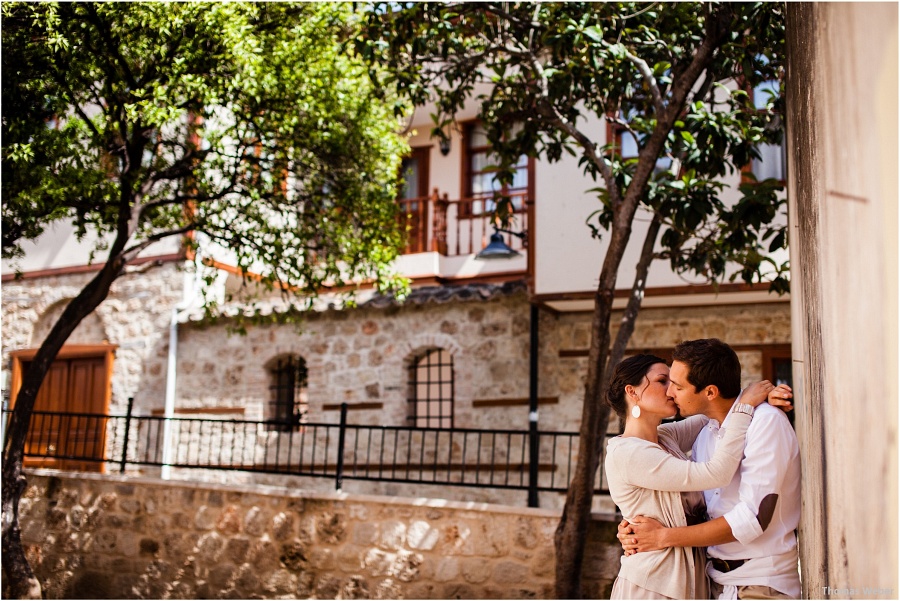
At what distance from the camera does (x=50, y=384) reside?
574 inches

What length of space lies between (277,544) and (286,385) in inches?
182

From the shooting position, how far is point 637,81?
846 centimetres

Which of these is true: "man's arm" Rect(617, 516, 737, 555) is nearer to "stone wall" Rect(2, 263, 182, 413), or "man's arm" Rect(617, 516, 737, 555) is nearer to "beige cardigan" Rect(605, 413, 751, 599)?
"beige cardigan" Rect(605, 413, 751, 599)

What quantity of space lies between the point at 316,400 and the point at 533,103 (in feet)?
19.4

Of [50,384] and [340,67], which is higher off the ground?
[340,67]

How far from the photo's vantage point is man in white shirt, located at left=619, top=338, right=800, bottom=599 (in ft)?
8.72

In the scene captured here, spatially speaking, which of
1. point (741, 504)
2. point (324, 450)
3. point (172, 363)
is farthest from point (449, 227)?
point (741, 504)

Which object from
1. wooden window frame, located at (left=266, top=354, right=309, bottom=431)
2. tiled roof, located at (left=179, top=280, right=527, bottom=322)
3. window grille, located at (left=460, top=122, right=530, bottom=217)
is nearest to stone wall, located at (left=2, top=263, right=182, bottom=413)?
tiled roof, located at (left=179, top=280, right=527, bottom=322)

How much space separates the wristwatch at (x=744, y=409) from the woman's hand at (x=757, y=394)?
0.01 meters

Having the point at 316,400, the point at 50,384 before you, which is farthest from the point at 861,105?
the point at 50,384

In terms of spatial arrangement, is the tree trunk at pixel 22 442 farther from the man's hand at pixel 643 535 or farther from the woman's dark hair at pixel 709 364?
the woman's dark hair at pixel 709 364

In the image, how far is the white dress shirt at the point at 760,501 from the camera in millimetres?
2654

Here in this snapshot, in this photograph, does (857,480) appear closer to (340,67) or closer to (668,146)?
(668,146)

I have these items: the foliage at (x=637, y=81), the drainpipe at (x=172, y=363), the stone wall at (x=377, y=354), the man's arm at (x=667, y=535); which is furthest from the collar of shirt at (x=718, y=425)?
the drainpipe at (x=172, y=363)
